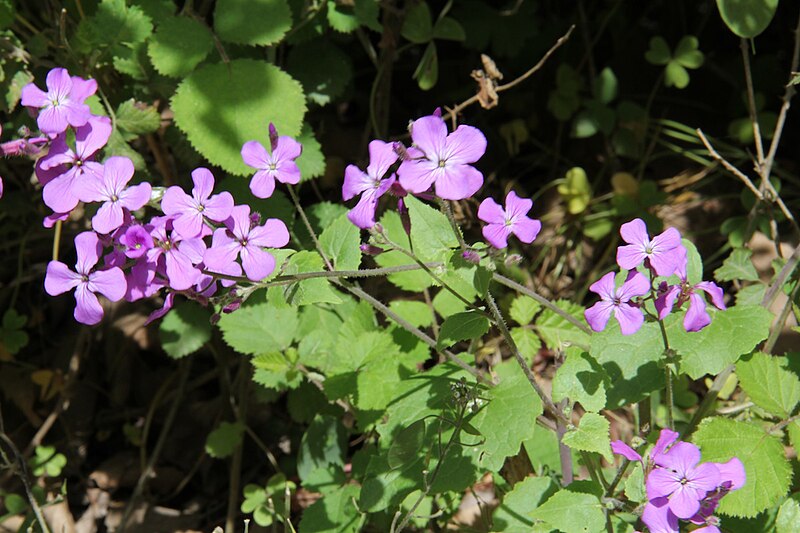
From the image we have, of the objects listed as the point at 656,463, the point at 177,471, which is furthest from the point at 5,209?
the point at 656,463

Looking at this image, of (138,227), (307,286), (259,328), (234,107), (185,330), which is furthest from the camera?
(185,330)

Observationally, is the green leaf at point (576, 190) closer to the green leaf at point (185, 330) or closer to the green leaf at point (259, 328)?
the green leaf at point (259, 328)

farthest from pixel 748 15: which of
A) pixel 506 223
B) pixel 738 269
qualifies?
pixel 506 223

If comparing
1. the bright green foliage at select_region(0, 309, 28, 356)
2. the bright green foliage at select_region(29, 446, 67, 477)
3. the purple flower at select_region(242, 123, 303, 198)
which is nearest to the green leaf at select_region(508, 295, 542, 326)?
the purple flower at select_region(242, 123, 303, 198)

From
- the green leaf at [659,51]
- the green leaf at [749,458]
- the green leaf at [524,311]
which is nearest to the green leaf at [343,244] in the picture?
the green leaf at [524,311]

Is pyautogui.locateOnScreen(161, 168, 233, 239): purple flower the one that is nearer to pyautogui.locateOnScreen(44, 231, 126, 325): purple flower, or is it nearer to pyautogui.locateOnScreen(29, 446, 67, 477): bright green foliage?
pyautogui.locateOnScreen(44, 231, 126, 325): purple flower

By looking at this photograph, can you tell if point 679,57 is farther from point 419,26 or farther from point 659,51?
point 419,26

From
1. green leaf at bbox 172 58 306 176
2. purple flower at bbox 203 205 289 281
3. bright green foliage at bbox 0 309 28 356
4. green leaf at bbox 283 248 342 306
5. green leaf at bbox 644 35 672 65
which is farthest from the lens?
green leaf at bbox 644 35 672 65
